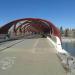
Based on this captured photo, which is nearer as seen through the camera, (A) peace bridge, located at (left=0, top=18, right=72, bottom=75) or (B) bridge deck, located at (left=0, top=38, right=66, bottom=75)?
(B) bridge deck, located at (left=0, top=38, right=66, bottom=75)

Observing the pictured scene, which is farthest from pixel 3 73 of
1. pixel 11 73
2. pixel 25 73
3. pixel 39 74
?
pixel 39 74

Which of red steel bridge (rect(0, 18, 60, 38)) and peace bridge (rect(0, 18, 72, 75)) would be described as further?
red steel bridge (rect(0, 18, 60, 38))

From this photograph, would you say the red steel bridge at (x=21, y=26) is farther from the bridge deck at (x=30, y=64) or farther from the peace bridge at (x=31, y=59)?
the bridge deck at (x=30, y=64)

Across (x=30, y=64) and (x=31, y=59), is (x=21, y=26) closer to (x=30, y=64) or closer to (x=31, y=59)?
(x=31, y=59)

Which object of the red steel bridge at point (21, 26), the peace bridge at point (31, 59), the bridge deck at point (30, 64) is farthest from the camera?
the red steel bridge at point (21, 26)

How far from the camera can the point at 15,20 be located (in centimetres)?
8756

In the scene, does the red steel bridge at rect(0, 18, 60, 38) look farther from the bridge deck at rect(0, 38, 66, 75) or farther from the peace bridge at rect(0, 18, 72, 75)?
the bridge deck at rect(0, 38, 66, 75)

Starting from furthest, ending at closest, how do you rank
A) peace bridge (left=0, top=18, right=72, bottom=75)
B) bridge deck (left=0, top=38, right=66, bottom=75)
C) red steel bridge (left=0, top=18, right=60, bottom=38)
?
red steel bridge (left=0, top=18, right=60, bottom=38) < peace bridge (left=0, top=18, right=72, bottom=75) < bridge deck (left=0, top=38, right=66, bottom=75)

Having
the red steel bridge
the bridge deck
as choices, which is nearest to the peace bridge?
the bridge deck

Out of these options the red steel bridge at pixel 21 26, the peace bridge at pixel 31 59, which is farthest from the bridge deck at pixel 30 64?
the red steel bridge at pixel 21 26

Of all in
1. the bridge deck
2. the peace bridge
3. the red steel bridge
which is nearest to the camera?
the bridge deck

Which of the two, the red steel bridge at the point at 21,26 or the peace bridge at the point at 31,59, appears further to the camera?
the red steel bridge at the point at 21,26

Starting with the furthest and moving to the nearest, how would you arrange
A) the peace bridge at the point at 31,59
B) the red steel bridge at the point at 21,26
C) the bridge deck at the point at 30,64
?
1. the red steel bridge at the point at 21,26
2. the peace bridge at the point at 31,59
3. the bridge deck at the point at 30,64

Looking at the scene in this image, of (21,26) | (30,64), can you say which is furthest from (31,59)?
(21,26)
